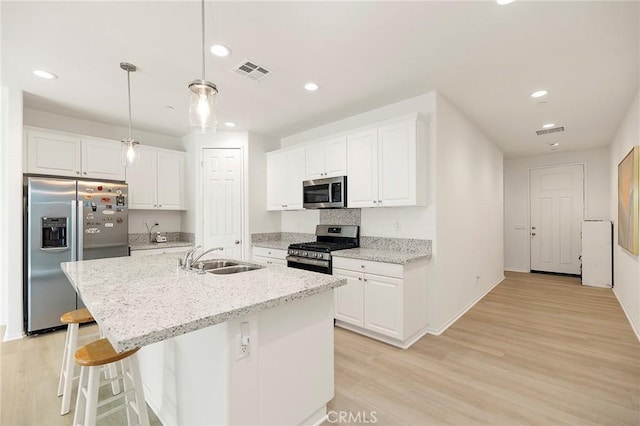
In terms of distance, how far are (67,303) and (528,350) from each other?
5.07m

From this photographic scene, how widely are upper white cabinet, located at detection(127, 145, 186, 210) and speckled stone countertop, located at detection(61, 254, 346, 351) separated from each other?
2211 mm

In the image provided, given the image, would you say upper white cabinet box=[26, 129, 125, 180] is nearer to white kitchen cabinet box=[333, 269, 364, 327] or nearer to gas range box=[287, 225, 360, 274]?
gas range box=[287, 225, 360, 274]

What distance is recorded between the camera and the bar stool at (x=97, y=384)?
1482mm

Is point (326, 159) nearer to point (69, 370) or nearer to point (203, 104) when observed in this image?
point (203, 104)

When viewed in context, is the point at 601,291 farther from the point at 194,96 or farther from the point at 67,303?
the point at 67,303

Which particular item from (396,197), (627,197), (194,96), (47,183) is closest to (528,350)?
(396,197)

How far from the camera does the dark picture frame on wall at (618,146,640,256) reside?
312 centimetres

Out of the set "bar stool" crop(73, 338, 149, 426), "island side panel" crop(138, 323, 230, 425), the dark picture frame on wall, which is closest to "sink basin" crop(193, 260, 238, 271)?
"island side panel" crop(138, 323, 230, 425)

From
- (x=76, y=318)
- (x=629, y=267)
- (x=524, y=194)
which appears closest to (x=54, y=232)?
(x=76, y=318)

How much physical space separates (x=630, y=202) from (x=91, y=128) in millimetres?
6988

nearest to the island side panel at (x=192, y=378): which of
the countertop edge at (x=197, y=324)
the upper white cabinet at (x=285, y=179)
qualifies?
the countertop edge at (x=197, y=324)

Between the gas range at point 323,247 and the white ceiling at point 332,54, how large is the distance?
5.22 feet

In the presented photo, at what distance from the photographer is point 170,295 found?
5.06 feet

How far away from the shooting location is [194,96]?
1.77m
